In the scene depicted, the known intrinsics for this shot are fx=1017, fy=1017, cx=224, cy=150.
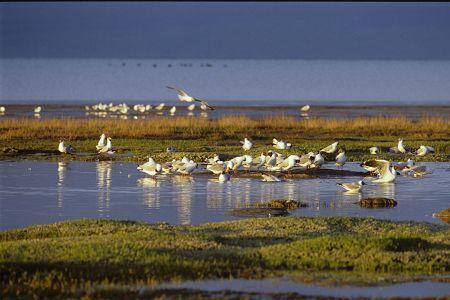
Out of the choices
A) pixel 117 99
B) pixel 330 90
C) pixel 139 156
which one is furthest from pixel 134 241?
pixel 330 90

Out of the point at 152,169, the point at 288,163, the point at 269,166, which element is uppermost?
the point at 288,163

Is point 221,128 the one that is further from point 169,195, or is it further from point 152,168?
point 169,195

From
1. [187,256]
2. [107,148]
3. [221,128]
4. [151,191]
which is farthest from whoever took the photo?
[221,128]

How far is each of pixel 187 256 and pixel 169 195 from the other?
10349 millimetres

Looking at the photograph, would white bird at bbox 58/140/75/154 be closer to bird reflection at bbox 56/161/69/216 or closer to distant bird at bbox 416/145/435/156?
bird reflection at bbox 56/161/69/216

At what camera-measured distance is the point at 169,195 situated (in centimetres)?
2575

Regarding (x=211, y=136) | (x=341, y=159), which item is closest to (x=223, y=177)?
(x=341, y=159)

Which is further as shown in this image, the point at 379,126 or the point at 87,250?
the point at 379,126

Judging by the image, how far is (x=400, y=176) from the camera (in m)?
30.8

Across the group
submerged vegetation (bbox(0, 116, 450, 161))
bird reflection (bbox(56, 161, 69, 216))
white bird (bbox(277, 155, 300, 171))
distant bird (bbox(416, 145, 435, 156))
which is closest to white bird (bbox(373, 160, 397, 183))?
white bird (bbox(277, 155, 300, 171))

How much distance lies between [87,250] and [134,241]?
45.1 inches

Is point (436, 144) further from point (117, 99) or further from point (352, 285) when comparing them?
point (117, 99)

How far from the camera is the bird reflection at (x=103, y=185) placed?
2339 cm

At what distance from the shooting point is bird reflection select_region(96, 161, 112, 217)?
23.4m
